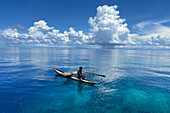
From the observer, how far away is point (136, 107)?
19094 mm

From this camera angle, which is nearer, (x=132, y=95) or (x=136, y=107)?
(x=136, y=107)

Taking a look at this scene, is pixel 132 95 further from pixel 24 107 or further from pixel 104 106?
pixel 24 107

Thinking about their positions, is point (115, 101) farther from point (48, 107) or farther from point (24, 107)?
point (24, 107)

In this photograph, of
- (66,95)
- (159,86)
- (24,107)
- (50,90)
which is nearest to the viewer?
(24,107)

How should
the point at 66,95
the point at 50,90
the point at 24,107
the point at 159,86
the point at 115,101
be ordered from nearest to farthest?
the point at 24,107
the point at 115,101
the point at 66,95
the point at 50,90
the point at 159,86

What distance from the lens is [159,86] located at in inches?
1159

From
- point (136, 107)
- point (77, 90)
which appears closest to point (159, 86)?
point (136, 107)

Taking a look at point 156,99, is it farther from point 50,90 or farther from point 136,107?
point 50,90

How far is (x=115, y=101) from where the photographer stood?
2116 cm

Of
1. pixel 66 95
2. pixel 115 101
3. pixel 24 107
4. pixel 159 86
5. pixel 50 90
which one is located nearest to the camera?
pixel 24 107

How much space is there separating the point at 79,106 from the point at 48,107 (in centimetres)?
550

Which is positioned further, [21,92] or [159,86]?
[159,86]

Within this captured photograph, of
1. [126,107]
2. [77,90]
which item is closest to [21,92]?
[77,90]

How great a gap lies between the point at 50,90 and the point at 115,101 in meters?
15.2
